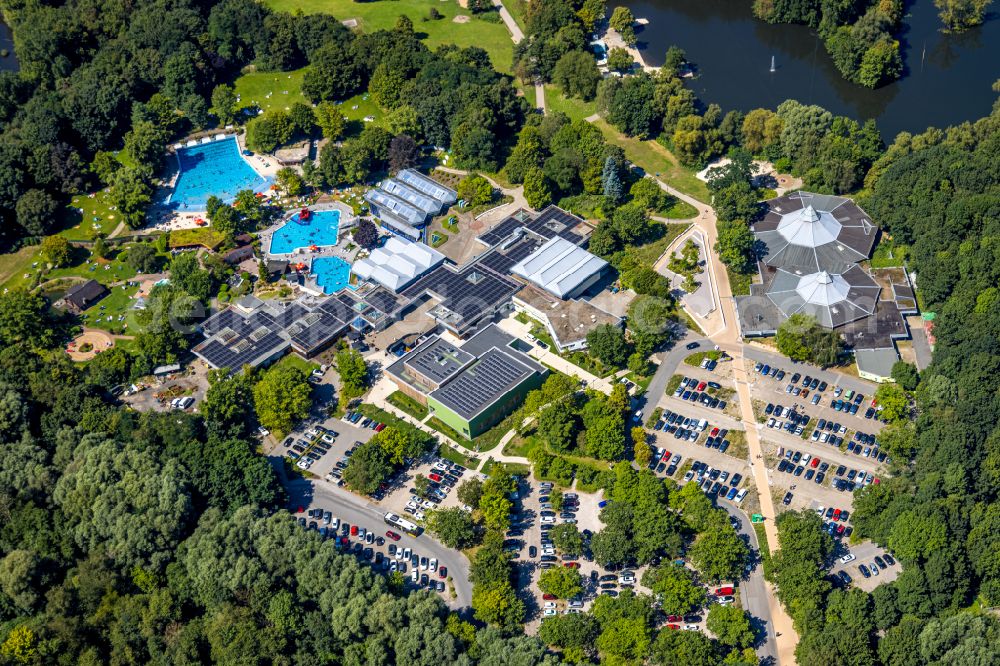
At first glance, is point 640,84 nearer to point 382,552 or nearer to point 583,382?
point 583,382

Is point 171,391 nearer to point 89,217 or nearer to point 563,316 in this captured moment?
point 89,217

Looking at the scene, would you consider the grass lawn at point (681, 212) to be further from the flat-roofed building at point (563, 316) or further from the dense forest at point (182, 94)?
the dense forest at point (182, 94)

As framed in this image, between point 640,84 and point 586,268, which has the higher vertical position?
point 640,84

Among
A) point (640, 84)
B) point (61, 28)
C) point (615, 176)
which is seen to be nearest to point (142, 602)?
point (615, 176)

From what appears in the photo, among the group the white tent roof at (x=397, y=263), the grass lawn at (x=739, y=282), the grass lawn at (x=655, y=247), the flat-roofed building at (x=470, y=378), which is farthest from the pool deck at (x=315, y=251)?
the grass lawn at (x=739, y=282)

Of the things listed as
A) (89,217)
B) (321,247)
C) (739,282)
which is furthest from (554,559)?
(89,217)

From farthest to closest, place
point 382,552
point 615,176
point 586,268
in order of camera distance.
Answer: point 615,176 < point 586,268 < point 382,552
